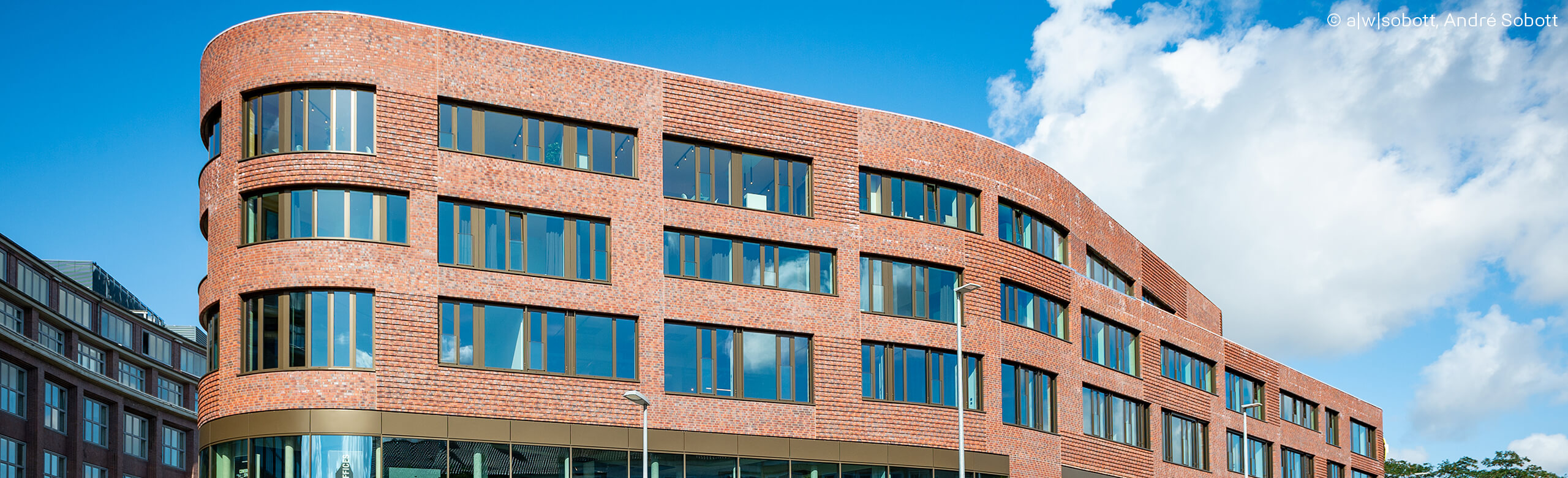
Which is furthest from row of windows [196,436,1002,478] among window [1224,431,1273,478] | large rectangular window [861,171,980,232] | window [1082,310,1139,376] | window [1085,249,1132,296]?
window [1224,431,1273,478]

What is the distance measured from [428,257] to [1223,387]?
39.5m

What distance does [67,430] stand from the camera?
3297 inches

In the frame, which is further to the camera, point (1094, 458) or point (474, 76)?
point (1094, 458)

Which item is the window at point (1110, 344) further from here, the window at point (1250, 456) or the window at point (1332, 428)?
the window at point (1332, 428)

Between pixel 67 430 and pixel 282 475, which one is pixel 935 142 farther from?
pixel 67 430

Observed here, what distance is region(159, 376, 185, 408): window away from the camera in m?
100

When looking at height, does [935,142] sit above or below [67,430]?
above

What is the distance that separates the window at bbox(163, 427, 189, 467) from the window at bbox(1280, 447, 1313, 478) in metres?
68.2

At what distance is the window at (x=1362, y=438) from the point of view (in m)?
80.8

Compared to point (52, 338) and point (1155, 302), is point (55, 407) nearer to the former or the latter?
point (52, 338)

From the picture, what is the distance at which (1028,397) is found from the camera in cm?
4869

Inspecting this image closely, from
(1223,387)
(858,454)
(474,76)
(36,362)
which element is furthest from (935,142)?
(36,362)

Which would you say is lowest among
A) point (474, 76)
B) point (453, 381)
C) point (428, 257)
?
point (453, 381)

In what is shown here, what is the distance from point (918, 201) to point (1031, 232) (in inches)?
224
